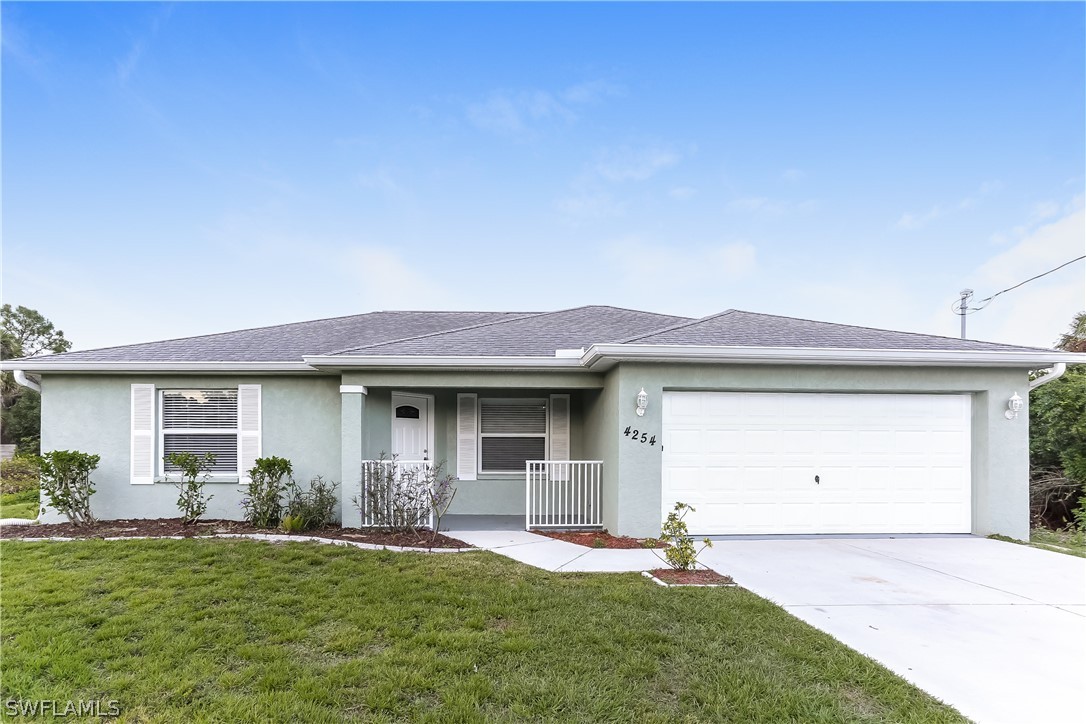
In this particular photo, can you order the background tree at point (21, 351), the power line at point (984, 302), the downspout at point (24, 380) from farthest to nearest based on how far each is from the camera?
the background tree at point (21, 351)
the power line at point (984, 302)
the downspout at point (24, 380)

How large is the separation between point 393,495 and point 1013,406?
9075mm

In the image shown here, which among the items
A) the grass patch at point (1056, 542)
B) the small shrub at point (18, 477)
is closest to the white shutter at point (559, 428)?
the grass patch at point (1056, 542)

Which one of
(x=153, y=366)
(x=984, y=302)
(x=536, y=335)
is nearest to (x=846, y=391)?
(x=536, y=335)

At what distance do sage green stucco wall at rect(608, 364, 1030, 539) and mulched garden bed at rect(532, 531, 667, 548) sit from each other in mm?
132

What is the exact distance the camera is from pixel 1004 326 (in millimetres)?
19297

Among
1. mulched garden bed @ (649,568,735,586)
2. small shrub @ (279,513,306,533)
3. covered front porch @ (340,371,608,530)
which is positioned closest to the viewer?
mulched garden bed @ (649,568,735,586)

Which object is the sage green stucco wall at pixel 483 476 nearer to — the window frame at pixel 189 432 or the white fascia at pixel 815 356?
the white fascia at pixel 815 356

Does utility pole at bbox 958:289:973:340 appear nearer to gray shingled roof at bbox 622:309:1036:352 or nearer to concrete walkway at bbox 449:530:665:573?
gray shingled roof at bbox 622:309:1036:352

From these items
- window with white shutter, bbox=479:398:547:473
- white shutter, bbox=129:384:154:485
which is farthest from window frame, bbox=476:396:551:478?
white shutter, bbox=129:384:154:485

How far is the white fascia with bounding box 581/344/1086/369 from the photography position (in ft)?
21.4

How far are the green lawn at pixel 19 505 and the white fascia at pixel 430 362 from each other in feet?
21.3

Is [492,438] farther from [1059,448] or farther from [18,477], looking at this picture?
[18,477]

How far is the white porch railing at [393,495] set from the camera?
22.9 feet

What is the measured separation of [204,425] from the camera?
8.09 m
